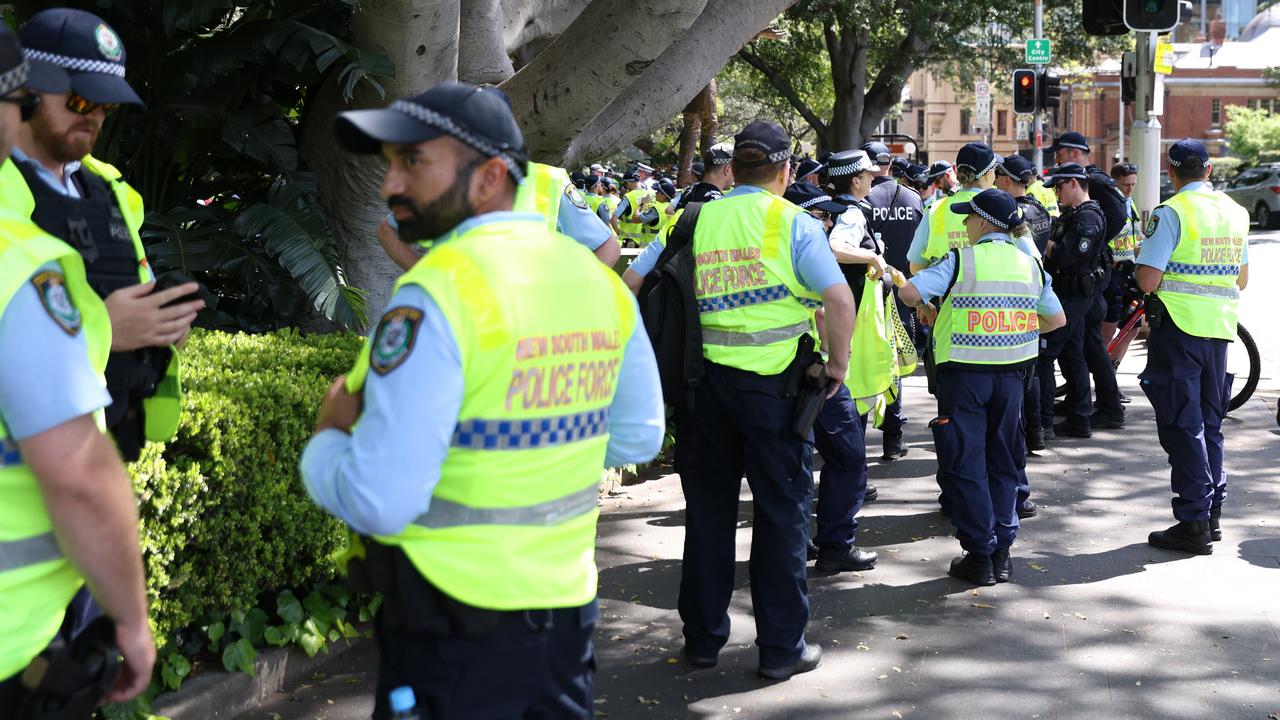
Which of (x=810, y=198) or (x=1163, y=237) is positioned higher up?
(x=810, y=198)

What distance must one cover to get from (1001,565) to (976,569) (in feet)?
0.60

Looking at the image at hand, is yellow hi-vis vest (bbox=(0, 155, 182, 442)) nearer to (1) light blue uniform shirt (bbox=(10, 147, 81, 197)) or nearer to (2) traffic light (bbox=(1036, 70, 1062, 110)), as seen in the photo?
(1) light blue uniform shirt (bbox=(10, 147, 81, 197))

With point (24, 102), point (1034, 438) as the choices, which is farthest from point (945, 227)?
point (24, 102)

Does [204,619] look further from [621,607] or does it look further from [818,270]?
[818,270]

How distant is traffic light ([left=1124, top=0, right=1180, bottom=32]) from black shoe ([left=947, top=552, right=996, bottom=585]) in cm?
755

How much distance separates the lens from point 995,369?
6688 millimetres

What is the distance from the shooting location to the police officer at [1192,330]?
7.27m

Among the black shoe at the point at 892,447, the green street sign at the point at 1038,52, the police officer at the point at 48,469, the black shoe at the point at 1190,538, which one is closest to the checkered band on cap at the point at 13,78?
the police officer at the point at 48,469

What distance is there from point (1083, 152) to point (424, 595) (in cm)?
965

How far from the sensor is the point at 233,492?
4902 mm

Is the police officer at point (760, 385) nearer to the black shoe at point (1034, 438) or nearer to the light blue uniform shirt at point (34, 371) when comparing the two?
the light blue uniform shirt at point (34, 371)

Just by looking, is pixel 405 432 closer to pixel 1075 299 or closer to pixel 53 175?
pixel 53 175

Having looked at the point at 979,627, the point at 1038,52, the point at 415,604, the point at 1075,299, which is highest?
the point at 1038,52

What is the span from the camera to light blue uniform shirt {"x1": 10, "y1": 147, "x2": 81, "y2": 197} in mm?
2994
